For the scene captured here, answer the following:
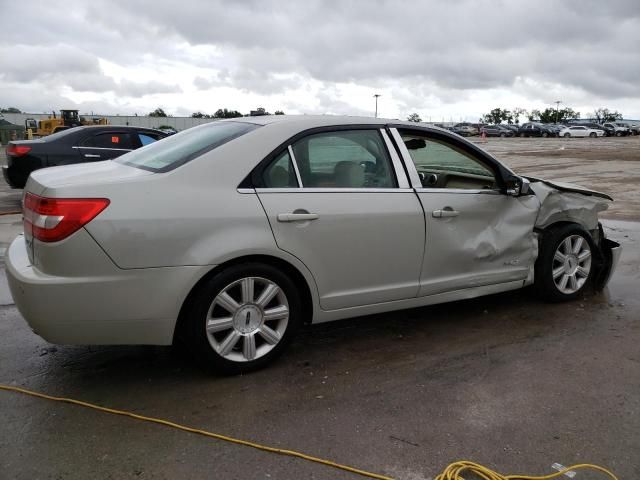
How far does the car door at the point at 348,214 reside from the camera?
346cm

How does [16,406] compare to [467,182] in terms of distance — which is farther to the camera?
[467,182]

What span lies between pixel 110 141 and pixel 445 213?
25.6 feet

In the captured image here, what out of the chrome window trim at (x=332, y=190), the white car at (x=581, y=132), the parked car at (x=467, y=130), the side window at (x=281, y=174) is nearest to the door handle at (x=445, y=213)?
the chrome window trim at (x=332, y=190)

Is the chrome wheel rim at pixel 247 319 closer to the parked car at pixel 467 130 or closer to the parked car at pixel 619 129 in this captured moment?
the parked car at pixel 619 129

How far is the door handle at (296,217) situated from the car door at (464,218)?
0.86 m

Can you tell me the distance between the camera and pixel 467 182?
464 cm

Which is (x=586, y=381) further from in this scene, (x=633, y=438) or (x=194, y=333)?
(x=194, y=333)

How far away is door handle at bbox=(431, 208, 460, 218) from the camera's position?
13.0ft

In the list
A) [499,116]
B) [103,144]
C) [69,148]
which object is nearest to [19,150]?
[69,148]

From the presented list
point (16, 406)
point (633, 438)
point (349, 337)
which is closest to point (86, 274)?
point (16, 406)

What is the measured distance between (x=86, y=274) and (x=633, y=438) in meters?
2.89

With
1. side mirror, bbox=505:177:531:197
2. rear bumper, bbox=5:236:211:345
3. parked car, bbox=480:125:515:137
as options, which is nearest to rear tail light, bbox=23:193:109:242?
rear bumper, bbox=5:236:211:345

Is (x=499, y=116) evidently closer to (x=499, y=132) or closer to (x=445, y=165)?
(x=499, y=132)

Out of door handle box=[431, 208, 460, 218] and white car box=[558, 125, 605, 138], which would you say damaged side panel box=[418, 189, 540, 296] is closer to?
door handle box=[431, 208, 460, 218]
